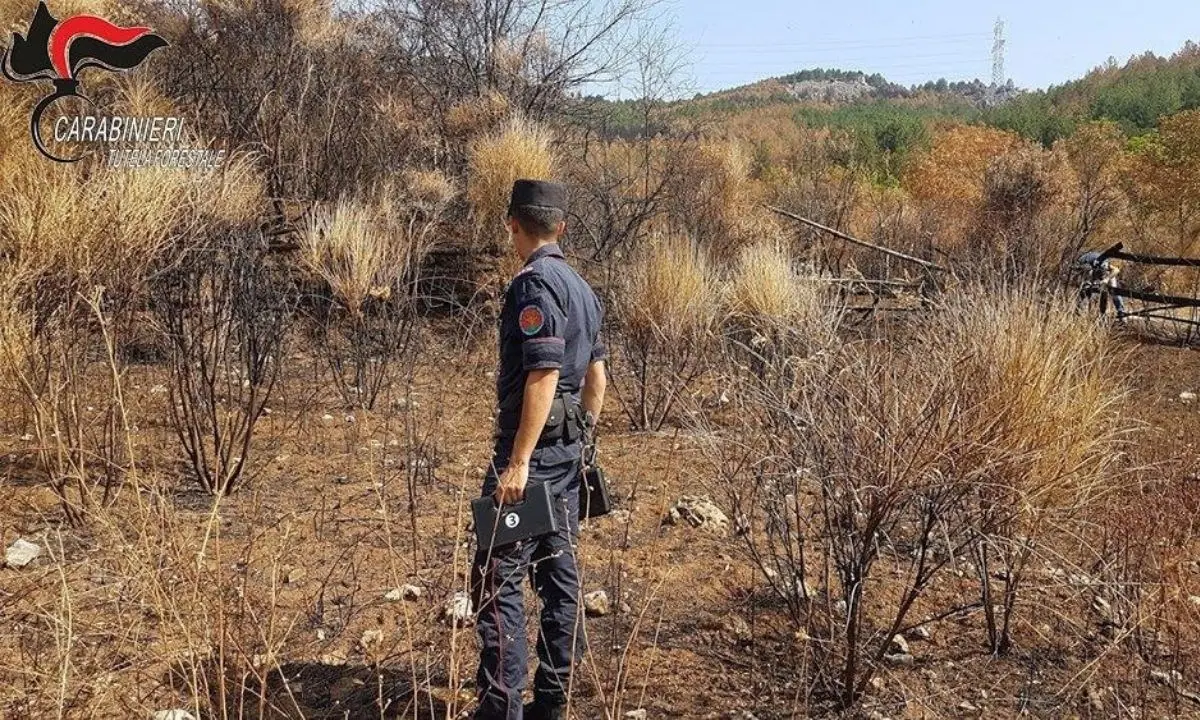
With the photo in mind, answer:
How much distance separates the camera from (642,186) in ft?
37.7

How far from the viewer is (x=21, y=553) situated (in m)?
3.36

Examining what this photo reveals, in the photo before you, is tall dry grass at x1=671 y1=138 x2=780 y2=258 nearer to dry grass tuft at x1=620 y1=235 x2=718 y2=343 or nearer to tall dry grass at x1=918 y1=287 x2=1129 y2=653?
dry grass tuft at x1=620 y1=235 x2=718 y2=343

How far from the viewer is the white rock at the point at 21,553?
3303 mm

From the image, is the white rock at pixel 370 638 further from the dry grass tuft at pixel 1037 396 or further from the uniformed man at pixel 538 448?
the dry grass tuft at pixel 1037 396

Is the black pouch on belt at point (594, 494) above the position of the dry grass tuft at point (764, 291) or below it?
below

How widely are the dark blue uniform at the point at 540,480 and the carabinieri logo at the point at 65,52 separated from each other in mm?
5418

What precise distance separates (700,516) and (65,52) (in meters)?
7.20

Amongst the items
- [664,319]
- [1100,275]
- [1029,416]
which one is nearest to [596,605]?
[1029,416]

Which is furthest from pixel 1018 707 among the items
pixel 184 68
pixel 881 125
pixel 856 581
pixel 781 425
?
pixel 881 125

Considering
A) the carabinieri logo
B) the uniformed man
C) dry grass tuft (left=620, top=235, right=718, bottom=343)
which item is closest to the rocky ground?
the uniformed man

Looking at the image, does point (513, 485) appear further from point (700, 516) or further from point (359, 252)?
point (359, 252)

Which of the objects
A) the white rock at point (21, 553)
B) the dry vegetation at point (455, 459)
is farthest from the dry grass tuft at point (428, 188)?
the white rock at point (21, 553)

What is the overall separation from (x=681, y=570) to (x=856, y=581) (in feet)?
4.21

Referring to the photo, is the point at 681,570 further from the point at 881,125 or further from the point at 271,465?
the point at 881,125
